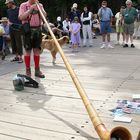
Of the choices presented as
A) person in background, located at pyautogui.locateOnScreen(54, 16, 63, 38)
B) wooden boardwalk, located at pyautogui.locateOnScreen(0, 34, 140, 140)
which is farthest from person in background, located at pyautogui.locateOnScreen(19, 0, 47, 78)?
person in background, located at pyautogui.locateOnScreen(54, 16, 63, 38)

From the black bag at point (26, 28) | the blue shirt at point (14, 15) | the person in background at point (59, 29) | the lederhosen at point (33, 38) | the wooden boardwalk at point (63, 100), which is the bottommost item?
the wooden boardwalk at point (63, 100)

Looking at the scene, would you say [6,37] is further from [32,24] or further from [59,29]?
[32,24]

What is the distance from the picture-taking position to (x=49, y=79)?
7.30 metres

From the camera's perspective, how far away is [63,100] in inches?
224

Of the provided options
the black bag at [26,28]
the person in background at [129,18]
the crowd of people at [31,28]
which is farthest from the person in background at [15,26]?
the person in background at [129,18]

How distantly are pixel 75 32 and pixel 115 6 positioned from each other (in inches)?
671

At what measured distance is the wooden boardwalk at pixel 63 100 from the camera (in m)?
4.36

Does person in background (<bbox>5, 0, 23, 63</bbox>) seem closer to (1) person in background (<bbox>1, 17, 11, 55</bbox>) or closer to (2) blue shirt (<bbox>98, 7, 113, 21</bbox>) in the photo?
(1) person in background (<bbox>1, 17, 11, 55</bbox>)

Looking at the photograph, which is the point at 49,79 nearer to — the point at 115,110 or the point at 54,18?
the point at 115,110

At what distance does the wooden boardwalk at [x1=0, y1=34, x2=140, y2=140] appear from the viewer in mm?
4359

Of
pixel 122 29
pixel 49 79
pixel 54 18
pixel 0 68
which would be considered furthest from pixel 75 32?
pixel 54 18

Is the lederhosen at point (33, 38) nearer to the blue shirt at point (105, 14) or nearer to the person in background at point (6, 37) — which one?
the person in background at point (6, 37)

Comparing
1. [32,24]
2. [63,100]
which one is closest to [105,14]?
[32,24]

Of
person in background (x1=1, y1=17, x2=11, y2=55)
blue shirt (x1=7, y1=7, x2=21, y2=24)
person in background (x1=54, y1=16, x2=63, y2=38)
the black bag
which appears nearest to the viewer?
the black bag
